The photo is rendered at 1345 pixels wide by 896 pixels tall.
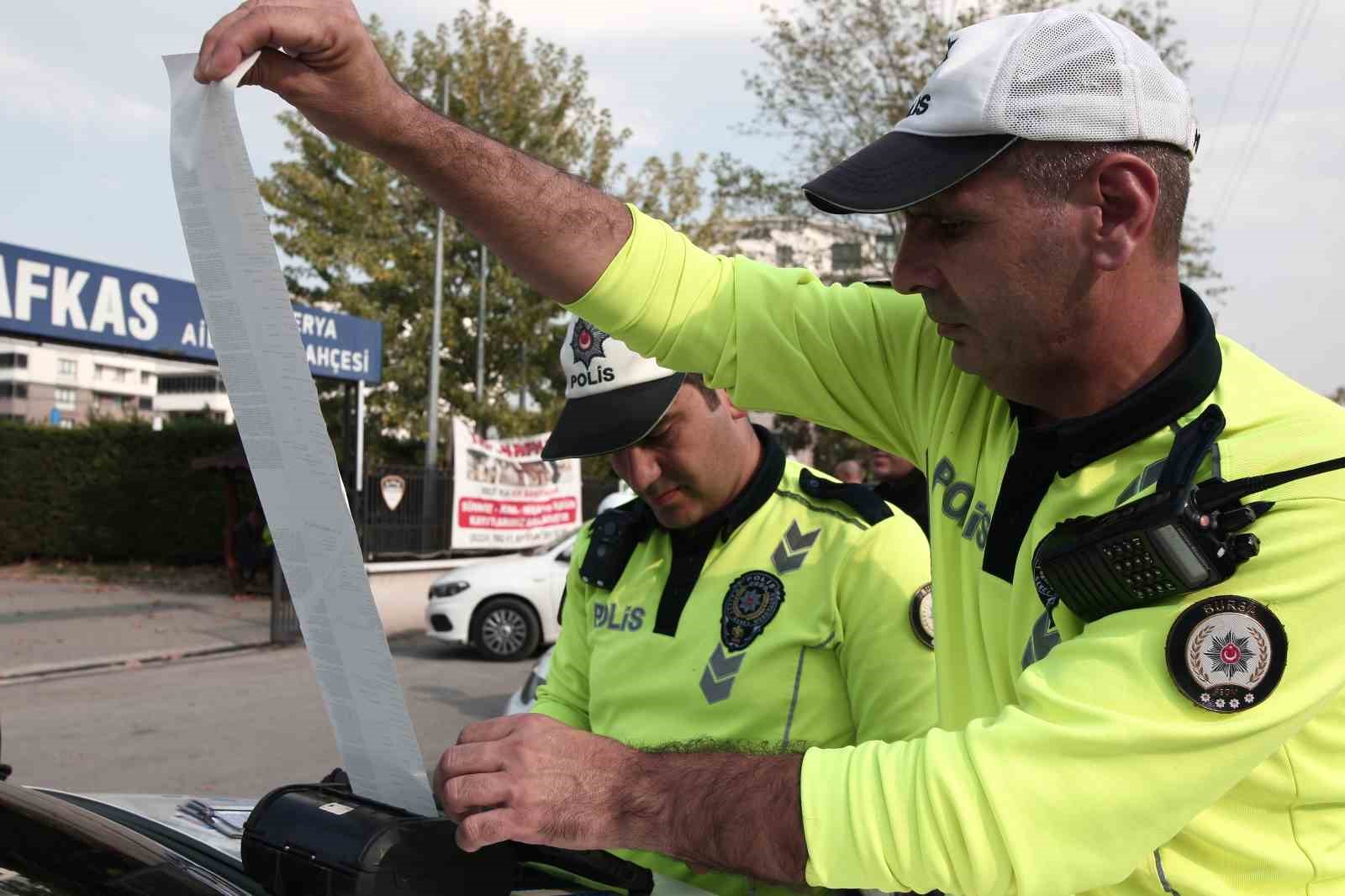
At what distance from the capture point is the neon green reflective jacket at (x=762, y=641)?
2.11 m

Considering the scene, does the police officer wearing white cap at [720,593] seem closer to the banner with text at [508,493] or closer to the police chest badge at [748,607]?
the police chest badge at [748,607]

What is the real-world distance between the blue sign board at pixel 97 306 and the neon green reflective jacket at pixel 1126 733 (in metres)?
9.62

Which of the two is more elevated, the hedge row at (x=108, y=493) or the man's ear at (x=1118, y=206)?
the man's ear at (x=1118, y=206)

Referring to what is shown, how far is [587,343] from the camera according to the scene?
2.68 metres

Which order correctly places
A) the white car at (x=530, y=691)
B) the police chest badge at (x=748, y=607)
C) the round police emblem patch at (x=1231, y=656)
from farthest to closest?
the white car at (x=530, y=691) < the police chest badge at (x=748, y=607) < the round police emblem patch at (x=1231, y=656)

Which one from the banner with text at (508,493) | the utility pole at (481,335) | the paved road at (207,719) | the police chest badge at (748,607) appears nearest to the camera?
the police chest badge at (748,607)

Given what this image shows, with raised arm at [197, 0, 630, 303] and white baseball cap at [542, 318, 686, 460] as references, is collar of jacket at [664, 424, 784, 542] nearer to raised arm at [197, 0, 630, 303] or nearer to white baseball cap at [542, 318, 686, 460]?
white baseball cap at [542, 318, 686, 460]

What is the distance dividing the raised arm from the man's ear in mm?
728

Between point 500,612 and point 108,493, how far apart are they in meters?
13.4

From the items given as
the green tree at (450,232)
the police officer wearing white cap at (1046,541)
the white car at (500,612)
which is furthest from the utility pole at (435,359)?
the police officer wearing white cap at (1046,541)

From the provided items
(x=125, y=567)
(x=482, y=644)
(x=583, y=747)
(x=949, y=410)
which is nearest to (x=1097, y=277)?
(x=949, y=410)

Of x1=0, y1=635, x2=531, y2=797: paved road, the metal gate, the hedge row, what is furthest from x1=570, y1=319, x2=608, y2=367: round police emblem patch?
the hedge row

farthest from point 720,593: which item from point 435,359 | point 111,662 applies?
point 435,359

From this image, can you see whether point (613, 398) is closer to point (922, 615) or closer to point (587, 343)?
point (587, 343)
